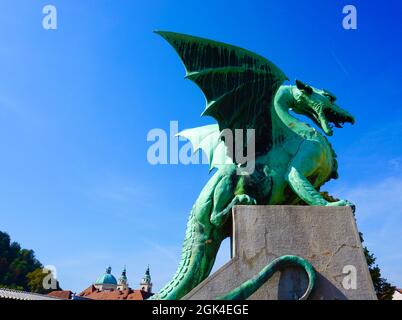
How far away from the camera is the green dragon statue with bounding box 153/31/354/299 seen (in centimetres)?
557

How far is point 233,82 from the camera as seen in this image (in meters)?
6.59

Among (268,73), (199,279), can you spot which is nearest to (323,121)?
(268,73)

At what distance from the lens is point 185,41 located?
20.6ft

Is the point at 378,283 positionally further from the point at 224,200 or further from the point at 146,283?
the point at 146,283

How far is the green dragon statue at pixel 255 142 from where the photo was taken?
5.57 metres

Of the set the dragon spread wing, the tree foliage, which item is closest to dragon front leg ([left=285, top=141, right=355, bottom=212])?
the dragon spread wing

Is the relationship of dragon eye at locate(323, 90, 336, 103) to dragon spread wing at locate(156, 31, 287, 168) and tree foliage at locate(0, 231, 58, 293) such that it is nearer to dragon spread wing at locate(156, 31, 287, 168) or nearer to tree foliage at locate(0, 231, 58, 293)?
dragon spread wing at locate(156, 31, 287, 168)

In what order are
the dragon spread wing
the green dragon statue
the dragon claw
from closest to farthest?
the dragon claw
the green dragon statue
the dragon spread wing

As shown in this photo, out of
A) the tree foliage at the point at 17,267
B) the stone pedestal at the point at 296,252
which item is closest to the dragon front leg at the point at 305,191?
the stone pedestal at the point at 296,252

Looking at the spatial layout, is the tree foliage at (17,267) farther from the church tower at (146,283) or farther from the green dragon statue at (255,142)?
the green dragon statue at (255,142)

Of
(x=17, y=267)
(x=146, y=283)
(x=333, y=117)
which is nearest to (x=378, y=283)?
(x=333, y=117)

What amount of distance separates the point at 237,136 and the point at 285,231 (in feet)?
6.59

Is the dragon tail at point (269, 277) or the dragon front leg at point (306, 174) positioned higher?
the dragon front leg at point (306, 174)

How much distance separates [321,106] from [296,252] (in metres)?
2.96
